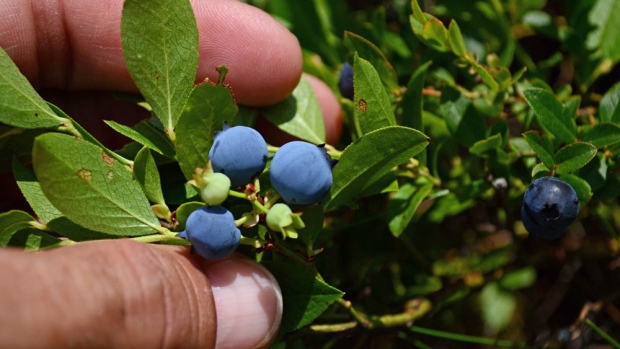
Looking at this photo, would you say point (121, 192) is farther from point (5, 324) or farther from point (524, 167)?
point (524, 167)

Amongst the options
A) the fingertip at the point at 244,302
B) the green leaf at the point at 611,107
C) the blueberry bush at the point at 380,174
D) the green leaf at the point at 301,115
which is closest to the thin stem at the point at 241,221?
the blueberry bush at the point at 380,174

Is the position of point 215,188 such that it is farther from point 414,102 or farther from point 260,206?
point 414,102

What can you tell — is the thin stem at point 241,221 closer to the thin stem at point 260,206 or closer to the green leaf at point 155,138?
the thin stem at point 260,206

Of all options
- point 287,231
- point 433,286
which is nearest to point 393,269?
point 433,286

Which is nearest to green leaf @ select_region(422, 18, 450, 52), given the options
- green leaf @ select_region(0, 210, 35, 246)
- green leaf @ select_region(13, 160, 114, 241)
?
green leaf @ select_region(13, 160, 114, 241)

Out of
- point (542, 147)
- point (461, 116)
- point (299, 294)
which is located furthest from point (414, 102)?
point (299, 294)
